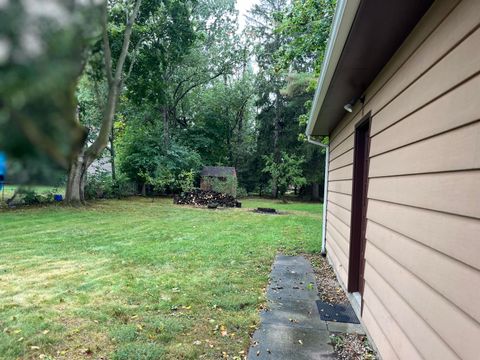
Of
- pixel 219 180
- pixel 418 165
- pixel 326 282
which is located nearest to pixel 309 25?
pixel 326 282

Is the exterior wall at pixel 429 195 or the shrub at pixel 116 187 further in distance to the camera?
the shrub at pixel 116 187

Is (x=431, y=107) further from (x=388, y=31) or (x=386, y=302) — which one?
(x=386, y=302)

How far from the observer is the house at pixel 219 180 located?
17266 millimetres

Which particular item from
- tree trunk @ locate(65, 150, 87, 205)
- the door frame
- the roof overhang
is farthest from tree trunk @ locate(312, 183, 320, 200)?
tree trunk @ locate(65, 150, 87, 205)

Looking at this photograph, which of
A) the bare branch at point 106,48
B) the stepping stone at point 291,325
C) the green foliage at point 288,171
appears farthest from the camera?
the green foliage at point 288,171

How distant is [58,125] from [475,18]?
162 centimetres

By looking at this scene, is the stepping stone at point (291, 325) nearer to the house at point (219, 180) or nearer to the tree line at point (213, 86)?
the tree line at point (213, 86)

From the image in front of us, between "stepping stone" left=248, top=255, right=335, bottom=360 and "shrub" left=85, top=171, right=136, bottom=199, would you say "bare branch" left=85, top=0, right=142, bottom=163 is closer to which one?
"stepping stone" left=248, top=255, right=335, bottom=360

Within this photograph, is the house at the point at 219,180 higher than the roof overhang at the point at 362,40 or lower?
lower

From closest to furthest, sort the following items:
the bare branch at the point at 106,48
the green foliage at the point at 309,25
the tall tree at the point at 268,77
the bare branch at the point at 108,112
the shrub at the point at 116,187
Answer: the bare branch at the point at 106,48 < the bare branch at the point at 108,112 < the green foliage at the point at 309,25 < the shrub at the point at 116,187 < the tall tree at the point at 268,77

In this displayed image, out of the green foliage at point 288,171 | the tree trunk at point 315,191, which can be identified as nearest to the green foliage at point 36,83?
the green foliage at point 288,171

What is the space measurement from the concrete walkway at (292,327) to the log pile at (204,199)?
421 inches

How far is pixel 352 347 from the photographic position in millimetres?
2588

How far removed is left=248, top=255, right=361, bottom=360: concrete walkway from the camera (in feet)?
8.02
